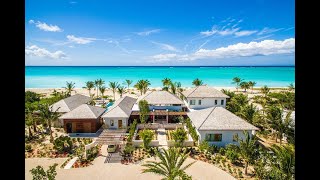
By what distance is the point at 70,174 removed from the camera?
2034 cm

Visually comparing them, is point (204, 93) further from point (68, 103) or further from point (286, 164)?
point (286, 164)

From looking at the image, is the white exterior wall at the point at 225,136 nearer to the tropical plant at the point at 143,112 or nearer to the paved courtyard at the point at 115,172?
the paved courtyard at the point at 115,172

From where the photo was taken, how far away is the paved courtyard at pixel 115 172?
1980 cm

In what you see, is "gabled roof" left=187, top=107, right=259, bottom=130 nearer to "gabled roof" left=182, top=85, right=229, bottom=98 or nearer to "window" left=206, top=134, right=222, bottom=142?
"window" left=206, top=134, right=222, bottom=142

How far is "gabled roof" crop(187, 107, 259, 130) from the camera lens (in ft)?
85.7

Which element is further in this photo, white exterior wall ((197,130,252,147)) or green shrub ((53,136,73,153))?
white exterior wall ((197,130,252,147))

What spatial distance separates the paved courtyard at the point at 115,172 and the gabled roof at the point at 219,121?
5.15m

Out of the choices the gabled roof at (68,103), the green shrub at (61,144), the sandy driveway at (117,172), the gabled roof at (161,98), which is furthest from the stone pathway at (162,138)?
the gabled roof at (68,103)

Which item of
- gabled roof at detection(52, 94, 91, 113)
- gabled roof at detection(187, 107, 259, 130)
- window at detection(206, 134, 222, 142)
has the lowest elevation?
window at detection(206, 134, 222, 142)

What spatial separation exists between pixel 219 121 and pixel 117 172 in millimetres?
13195

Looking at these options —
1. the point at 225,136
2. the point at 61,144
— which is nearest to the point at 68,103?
the point at 61,144

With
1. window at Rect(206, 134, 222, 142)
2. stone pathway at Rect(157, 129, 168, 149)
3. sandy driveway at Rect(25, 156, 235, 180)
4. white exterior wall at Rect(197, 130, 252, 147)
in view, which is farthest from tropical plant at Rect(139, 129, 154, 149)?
window at Rect(206, 134, 222, 142)
